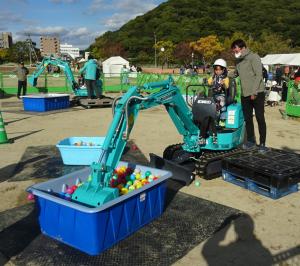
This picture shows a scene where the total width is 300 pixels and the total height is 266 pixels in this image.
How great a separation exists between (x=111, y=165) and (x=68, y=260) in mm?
1128

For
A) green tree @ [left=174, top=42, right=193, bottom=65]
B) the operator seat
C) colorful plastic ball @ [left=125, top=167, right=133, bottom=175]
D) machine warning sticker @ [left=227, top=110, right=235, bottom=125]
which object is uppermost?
green tree @ [left=174, top=42, right=193, bottom=65]

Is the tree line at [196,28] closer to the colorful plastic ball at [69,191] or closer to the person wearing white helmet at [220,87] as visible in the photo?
the person wearing white helmet at [220,87]

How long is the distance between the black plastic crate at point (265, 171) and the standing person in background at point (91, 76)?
9.31 meters

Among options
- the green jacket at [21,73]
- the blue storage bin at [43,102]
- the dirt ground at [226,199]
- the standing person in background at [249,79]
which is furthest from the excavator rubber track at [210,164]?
the green jacket at [21,73]

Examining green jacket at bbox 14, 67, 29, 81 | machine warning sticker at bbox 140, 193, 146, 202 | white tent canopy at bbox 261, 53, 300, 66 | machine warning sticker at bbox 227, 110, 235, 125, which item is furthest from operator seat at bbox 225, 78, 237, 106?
white tent canopy at bbox 261, 53, 300, 66

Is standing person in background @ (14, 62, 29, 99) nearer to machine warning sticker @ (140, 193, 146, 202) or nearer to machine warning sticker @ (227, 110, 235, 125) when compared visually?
machine warning sticker @ (227, 110, 235, 125)

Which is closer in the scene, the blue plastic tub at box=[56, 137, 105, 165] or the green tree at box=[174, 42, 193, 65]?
the blue plastic tub at box=[56, 137, 105, 165]

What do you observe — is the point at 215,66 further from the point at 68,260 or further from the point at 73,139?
the point at 68,260

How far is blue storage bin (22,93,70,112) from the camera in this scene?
14.1m

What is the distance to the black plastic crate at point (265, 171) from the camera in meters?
5.32

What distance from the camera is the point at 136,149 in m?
8.26

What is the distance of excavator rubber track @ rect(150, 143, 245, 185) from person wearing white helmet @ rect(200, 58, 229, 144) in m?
0.68

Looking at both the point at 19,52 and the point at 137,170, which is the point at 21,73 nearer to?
the point at 137,170

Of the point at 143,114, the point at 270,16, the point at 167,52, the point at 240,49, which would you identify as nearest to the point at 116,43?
the point at 167,52
